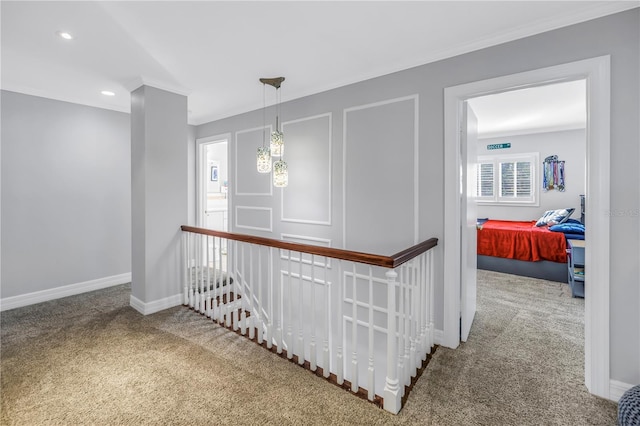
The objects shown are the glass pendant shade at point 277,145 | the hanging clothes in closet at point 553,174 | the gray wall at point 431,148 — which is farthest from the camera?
the hanging clothes in closet at point 553,174

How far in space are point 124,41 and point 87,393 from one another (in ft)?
8.05

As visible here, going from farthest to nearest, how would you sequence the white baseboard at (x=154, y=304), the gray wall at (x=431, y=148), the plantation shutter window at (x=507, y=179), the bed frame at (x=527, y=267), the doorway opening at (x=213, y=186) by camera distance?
1. the plantation shutter window at (x=507, y=179)
2. the doorway opening at (x=213, y=186)
3. the bed frame at (x=527, y=267)
4. the white baseboard at (x=154, y=304)
5. the gray wall at (x=431, y=148)

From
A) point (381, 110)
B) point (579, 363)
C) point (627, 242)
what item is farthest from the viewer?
point (381, 110)

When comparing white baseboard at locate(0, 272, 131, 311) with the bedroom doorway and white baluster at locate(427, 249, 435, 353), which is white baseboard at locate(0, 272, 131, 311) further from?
white baluster at locate(427, 249, 435, 353)

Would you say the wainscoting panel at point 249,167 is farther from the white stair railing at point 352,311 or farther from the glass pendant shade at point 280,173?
the white stair railing at point 352,311

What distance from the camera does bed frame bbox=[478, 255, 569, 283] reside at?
4293 mm

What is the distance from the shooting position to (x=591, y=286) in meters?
1.88

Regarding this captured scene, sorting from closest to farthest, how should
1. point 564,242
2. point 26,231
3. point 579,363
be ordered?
1. point 579,363
2. point 26,231
3. point 564,242

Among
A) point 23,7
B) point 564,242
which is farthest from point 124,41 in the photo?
point 564,242

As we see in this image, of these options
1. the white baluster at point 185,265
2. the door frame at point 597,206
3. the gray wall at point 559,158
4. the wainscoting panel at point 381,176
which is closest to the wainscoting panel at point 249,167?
the white baluster at point 185,265

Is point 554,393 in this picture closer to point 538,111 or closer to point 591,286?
point 591,286

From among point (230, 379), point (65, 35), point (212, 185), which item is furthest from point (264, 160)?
point (212, 185)

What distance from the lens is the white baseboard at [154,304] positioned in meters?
3.06

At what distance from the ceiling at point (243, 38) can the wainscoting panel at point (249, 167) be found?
2.91 feet
